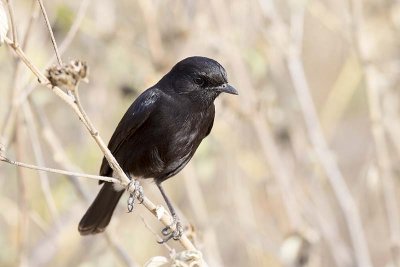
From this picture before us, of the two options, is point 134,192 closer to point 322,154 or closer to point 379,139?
point 322,154

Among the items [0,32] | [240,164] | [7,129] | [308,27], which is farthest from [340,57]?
[0,32]

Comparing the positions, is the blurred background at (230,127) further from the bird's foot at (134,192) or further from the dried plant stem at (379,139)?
the bird's foot at (134,192)

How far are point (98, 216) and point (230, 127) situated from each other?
142cm

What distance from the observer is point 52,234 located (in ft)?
19.6

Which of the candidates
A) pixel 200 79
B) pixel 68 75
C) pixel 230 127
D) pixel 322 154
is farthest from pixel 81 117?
pixel 230 127

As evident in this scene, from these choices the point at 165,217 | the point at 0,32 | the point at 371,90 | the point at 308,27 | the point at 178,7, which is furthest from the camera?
the point at 308,27

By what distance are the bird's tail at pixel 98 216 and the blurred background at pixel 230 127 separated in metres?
0.07

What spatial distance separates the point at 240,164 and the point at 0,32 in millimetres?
3593

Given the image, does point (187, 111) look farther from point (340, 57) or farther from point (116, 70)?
point (340, 57)

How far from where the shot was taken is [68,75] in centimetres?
265

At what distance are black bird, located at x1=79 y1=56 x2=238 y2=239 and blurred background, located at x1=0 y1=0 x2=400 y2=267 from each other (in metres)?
0.34

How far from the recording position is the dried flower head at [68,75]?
8.66 feet

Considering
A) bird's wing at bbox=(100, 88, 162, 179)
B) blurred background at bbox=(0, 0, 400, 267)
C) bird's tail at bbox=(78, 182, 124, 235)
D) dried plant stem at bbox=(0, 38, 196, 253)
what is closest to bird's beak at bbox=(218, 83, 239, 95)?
bird's wing at bbox=(100, 88, 162, 179)

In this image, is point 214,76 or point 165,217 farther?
point 214,76
